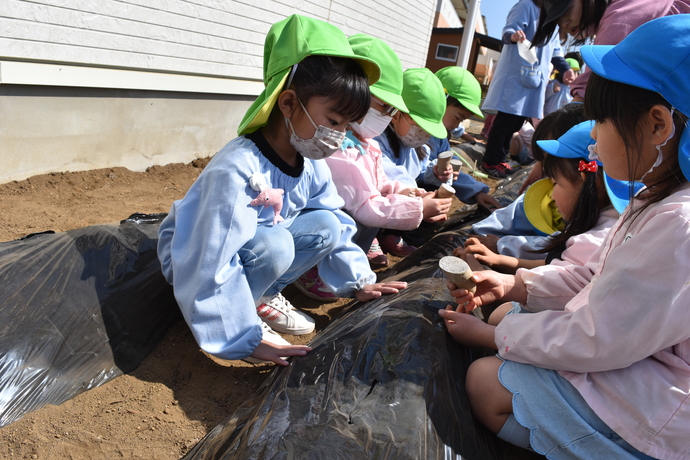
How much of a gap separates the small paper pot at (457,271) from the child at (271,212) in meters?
0.56

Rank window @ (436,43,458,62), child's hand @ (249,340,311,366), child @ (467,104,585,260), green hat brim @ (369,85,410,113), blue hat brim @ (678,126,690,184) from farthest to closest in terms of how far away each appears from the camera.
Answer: window @ (436,43,458,62)
green hat brim @ (369,85,410,113)
child @ (467,104,585,260)
child's hand @ (249,340,311,366)
blue hat brim @ (678,126,690,184)

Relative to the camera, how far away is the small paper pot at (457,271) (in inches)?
64.2

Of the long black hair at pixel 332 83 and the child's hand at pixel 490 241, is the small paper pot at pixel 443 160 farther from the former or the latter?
the long black hair at pixel 332 83

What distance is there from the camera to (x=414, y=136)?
3.39 metres

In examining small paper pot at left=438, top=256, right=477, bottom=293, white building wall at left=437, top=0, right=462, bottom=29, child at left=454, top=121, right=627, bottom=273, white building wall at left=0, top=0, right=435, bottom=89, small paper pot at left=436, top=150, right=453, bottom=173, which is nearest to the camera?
small paper pot at left=438, top=256, right=477, bottom=293

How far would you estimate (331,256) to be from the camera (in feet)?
8.07

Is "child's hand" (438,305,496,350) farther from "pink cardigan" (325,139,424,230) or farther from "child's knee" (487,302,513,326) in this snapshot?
"pink cardigan" (325,139,424,230)

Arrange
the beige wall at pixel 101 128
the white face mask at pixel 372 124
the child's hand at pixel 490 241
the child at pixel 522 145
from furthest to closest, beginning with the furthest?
the child at pixel 522 145 < the beige wall at pixel 101 128 < the white face mask at pixel 372 124 < the child's hand at pixel 490 241

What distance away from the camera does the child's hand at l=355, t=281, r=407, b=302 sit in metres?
2.21

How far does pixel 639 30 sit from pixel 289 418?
52.0 inches

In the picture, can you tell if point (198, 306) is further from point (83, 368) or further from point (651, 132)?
point (651, 132)

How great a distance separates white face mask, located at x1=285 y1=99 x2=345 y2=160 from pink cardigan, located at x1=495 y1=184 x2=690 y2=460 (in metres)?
1.18

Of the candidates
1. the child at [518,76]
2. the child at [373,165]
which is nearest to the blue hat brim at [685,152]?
the child at [373,165]

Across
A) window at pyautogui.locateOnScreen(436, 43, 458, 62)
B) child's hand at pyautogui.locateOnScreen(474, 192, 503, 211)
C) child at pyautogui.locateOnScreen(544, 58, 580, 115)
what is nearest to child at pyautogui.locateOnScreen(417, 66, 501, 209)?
child's hand at pyautogui.locateOnScreen(474, 192, 503, 211)
